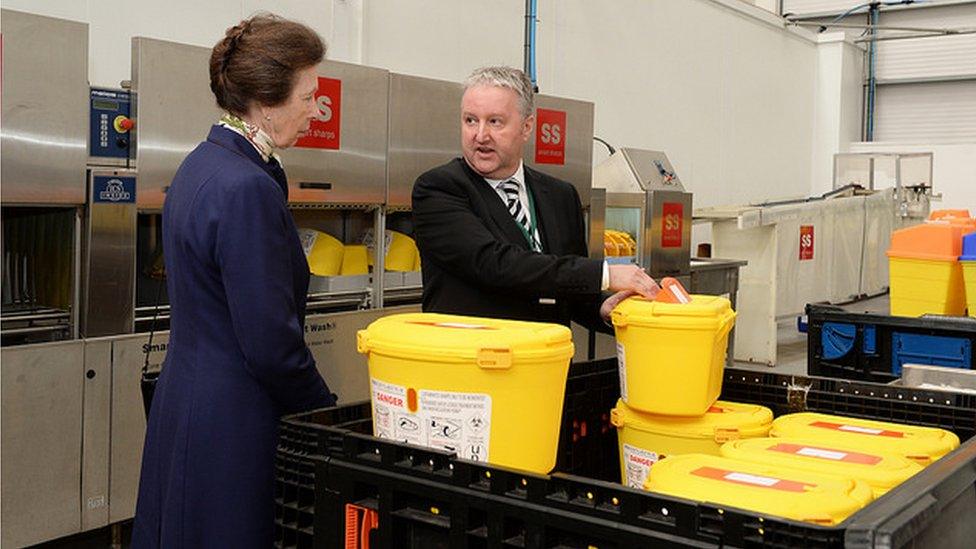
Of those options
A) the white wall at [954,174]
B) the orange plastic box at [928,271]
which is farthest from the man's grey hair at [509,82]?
the white wall at [954,174]

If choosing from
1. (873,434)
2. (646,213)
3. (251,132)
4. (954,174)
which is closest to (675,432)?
(873,434)

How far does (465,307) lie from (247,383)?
61cm

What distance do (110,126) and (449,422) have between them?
83.1 inches

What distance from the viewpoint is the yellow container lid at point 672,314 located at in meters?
1.61

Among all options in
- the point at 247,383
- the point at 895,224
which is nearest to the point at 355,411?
the point at 247,383

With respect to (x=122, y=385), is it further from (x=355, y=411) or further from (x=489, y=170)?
(x=355, y=411)

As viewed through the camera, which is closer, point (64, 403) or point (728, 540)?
point (728, 540)

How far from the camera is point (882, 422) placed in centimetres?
157

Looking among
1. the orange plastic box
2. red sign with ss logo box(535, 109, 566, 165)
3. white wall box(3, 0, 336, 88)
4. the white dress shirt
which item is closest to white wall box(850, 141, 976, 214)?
red sign with ss logo box(535, 109, 566, 165)

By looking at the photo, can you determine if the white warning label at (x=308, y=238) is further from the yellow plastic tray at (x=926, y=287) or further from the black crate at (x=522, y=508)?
the black crate at (x=522, y=508)

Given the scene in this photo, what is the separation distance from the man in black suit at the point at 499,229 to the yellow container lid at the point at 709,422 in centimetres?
28

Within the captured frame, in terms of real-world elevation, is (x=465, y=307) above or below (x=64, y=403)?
above

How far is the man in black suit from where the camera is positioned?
1.90m

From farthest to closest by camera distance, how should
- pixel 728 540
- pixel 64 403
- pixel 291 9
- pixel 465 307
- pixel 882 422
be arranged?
pixel 291 9 < pixel 64 403 < pixel 465 307 < pixel 882 422 < pixel 728 540
